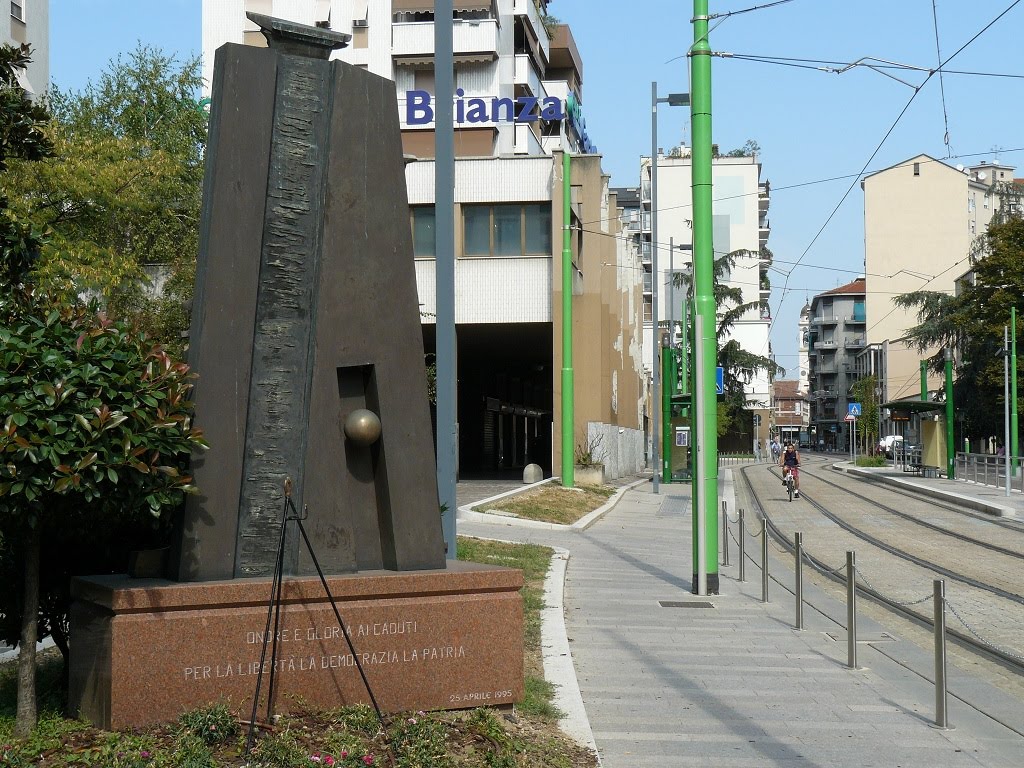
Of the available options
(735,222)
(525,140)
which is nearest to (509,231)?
(525,140)

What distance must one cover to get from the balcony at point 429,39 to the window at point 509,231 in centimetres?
1675

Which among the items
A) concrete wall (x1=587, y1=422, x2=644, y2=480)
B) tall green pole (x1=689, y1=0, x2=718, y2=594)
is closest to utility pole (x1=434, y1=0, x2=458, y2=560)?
tall green pole (x1=689, y1=0, x2=718, y2=594)

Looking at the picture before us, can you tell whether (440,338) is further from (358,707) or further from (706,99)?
(358,707)

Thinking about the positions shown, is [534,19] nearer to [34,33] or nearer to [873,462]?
[873,462]

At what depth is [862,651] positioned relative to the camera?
10594 mm

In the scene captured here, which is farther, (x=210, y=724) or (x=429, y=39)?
(x=429, y=39)

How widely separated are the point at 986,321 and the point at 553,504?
3996cm

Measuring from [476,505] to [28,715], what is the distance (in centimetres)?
1839

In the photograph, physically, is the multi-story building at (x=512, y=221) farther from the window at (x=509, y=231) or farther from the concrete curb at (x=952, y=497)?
the concrete curb at (x=952, y=497)

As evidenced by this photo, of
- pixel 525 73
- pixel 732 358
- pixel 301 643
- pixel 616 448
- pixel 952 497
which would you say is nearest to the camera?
pixel 301 643

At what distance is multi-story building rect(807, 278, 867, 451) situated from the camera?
135 meters

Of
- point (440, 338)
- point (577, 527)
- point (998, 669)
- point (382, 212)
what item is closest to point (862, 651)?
point (998, 669)

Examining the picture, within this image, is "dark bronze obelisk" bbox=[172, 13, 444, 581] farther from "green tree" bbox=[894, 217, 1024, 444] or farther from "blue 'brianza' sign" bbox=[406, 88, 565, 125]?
"green tree" bbox=[894, 217, 1024, 444]

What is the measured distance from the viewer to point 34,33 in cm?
3547
